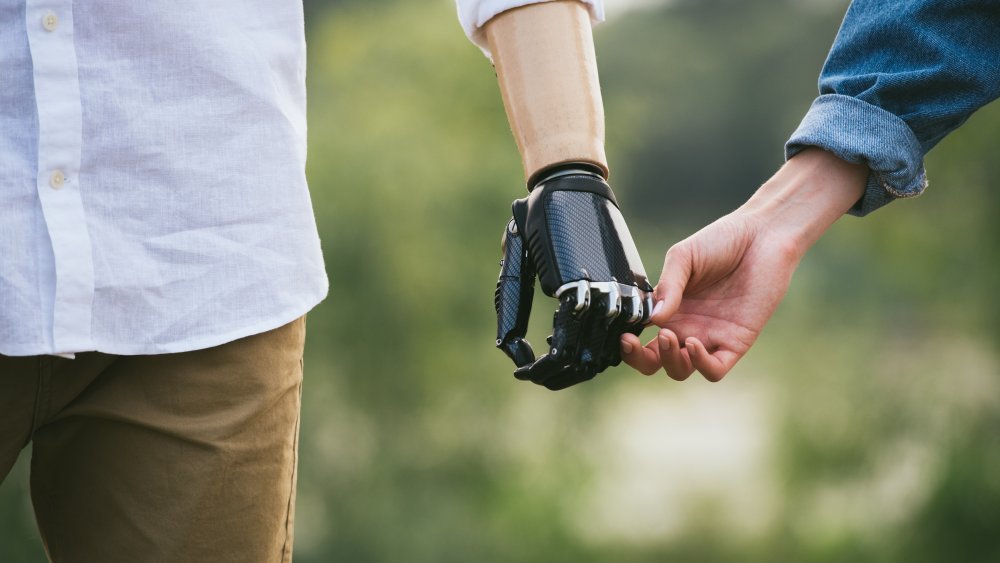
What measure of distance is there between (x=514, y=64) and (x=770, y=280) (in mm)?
454

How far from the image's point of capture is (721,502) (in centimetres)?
1403

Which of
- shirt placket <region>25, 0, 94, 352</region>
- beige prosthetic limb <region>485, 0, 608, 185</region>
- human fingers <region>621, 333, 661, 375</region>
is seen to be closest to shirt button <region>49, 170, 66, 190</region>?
shirt placket <region>25, 0, 94, 352</region>

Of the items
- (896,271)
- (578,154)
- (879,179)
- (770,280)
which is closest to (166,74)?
(578,154)

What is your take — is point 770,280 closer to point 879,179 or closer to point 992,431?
point 879,179

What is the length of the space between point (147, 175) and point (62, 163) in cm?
8

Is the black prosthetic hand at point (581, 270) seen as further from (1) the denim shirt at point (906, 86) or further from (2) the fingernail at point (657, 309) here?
(1) the denim shirt at point (906, 86)

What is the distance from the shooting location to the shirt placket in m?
1.01

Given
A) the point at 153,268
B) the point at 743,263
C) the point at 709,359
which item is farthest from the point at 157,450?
the point at 743,263

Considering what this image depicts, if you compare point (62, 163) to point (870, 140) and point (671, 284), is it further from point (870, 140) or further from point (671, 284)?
point (870, 140)

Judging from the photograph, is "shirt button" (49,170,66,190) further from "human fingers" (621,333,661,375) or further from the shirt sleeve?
A: "human fingers" (621,333,661,375)

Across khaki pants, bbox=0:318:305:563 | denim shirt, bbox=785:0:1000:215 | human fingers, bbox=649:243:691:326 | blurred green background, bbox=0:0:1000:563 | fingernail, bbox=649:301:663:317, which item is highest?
denim shirt, bbox=785:0:1000:215

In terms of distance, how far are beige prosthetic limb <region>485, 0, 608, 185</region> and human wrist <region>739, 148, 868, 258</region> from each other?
0.32 m

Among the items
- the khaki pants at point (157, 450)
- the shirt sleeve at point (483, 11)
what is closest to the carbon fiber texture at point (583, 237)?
the shirt sleeve at point (483, 11)

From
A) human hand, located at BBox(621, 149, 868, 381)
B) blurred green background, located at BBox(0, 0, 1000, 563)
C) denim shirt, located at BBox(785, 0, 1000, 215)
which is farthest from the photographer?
blurred green background, located at BBox(0, 0, 1000, 563)
